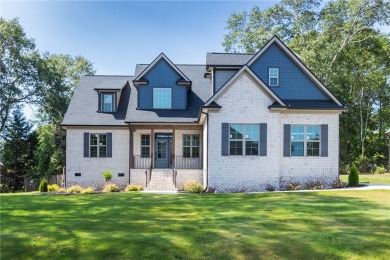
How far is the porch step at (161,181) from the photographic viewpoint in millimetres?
20312

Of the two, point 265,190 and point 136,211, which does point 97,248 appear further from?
point 265,190

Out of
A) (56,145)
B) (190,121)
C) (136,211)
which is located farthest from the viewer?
(56,145)

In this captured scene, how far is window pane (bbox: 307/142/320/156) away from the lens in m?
19.5

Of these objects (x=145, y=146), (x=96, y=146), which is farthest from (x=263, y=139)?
(x=96, y=146)

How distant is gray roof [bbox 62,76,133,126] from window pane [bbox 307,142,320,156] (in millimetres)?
11806

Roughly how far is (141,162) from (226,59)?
28.6 ft

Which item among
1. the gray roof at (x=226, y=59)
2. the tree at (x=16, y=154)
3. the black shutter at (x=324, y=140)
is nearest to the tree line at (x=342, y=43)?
the gray roof at (x=226, y=59)

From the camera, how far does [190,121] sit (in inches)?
864

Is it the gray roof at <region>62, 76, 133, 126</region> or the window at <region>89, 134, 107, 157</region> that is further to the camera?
the gray roof at <region>62, 76, 133, 126</region>

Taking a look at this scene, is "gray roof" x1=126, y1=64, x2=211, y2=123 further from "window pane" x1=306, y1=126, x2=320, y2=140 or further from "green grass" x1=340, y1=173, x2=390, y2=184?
"green grass" x1=340, y1=173, x2=390, y2=184

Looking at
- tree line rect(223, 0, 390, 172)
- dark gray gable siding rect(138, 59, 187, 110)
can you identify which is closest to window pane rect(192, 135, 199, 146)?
dark gray gable siding rect(138, 59, 187, 110)

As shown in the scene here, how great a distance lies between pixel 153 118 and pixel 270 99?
765 cm

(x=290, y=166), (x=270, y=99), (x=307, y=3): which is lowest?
(x=290, y=166)

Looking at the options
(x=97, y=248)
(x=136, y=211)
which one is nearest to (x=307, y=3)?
(x=136, y=211)
